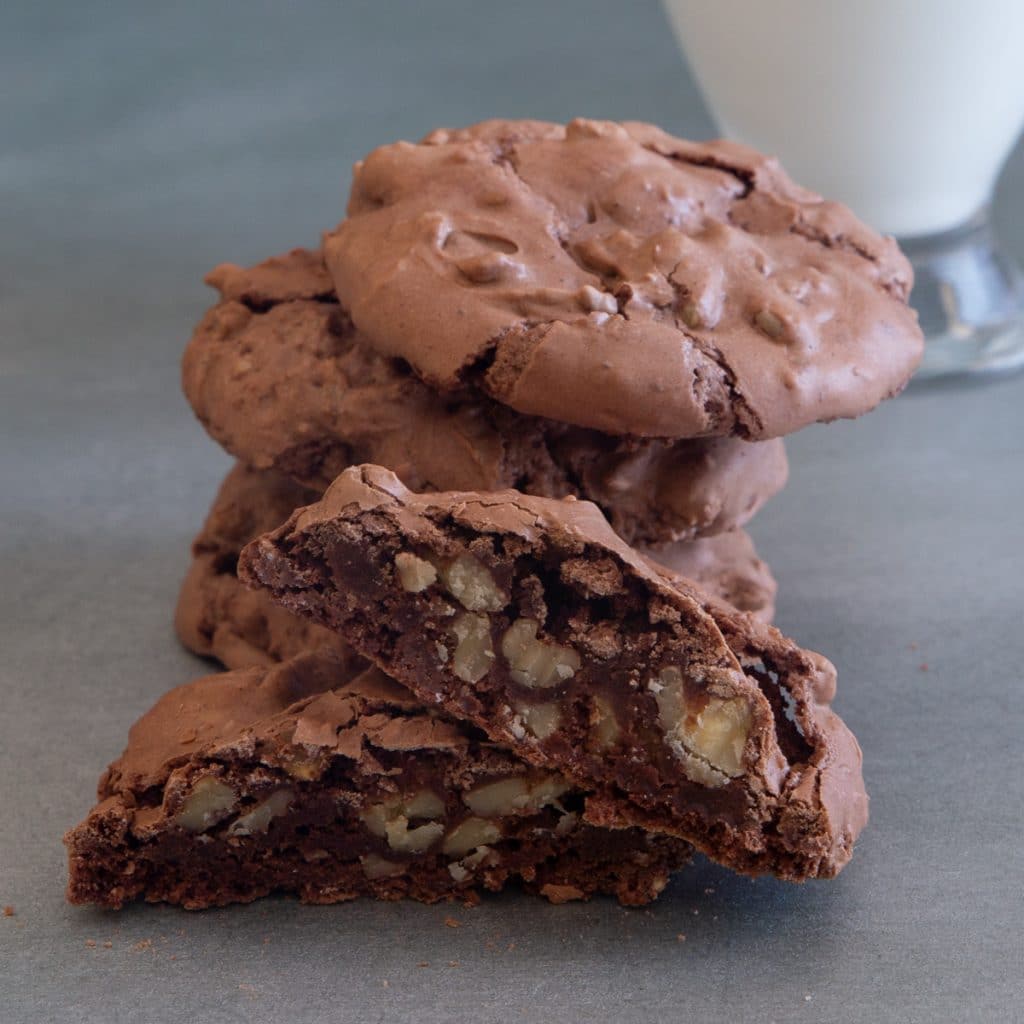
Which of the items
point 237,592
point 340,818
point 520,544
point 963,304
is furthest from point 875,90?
point 340,818

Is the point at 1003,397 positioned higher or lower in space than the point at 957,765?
lower

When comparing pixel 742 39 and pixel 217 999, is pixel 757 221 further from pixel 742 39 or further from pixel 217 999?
pixel 217 999

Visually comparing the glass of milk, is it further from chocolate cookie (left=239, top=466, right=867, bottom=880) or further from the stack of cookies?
chocolate cookie (left=239, top=466, right=867, bottom=880)

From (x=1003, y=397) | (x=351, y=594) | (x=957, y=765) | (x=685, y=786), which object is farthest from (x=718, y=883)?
(x=1003, y=397)

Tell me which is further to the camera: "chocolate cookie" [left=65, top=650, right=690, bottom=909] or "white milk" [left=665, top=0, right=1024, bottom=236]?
"white milk" [left=665, top=0, right=1024, bottom=236]

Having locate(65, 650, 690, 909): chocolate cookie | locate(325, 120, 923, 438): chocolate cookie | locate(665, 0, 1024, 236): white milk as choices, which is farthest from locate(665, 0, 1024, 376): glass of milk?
locate(65, 650, 690, 909): chocolate cookie

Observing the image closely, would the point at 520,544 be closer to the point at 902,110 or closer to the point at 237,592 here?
the point at 237,592
